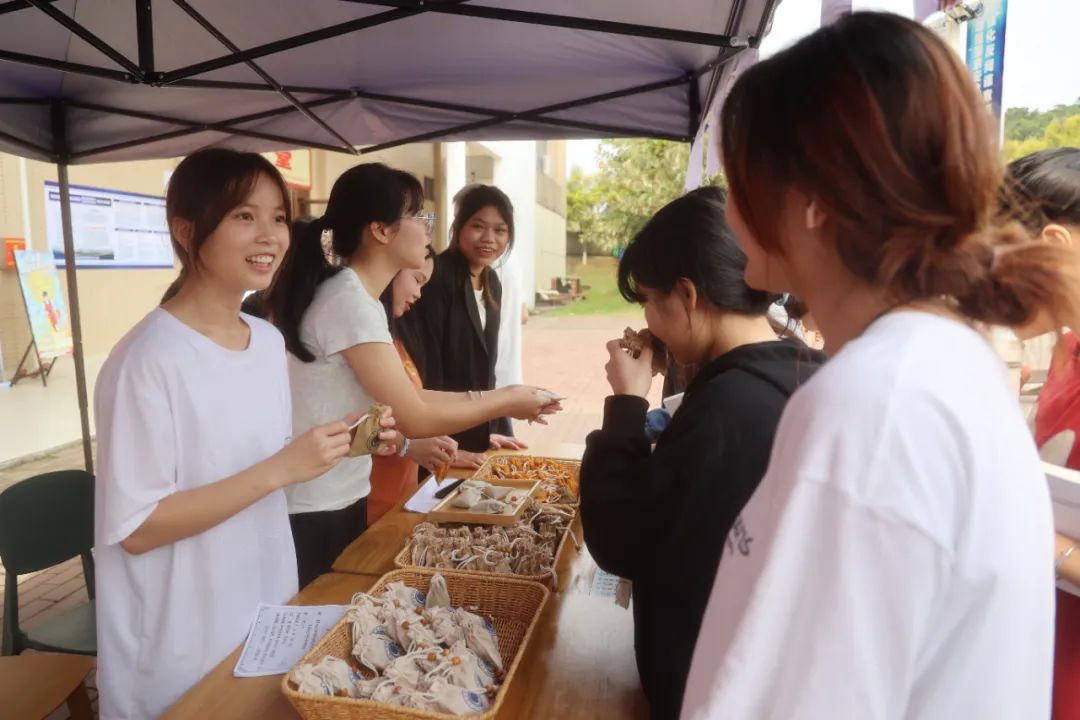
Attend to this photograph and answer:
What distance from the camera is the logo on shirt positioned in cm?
60

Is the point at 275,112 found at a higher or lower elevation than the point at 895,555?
higher

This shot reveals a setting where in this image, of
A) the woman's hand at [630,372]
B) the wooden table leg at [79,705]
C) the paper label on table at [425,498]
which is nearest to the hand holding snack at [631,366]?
the woman's hand at [630,372]

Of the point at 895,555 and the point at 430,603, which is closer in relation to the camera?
the point at 895,555

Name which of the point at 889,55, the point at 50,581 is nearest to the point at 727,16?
the point at 889,55

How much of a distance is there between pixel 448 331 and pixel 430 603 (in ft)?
7.36

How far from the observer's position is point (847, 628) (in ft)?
1.71

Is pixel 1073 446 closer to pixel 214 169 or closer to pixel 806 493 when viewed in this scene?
Result: pixel 806 493

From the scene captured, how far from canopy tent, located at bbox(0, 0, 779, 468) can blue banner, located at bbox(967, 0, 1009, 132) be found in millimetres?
831

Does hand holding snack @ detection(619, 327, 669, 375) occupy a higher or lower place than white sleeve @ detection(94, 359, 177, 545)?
higher

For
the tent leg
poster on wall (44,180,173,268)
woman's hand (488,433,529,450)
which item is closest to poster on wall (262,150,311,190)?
poster on wall (44,180,173,268)

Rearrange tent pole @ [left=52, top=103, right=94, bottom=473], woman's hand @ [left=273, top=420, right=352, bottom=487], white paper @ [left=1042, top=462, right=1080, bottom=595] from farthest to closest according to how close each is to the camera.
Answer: tent pole @ [left=52, top=103, right=94, bottom=473] → woman's hand @ [left=273, top=420, right=352, bottom=487] → white paper @ [left=1042, top=462, right=1080, bottom=595]

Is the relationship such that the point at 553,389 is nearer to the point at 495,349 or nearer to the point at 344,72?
the point at 495,349

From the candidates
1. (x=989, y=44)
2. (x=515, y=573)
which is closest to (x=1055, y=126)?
(x=989, y=44)

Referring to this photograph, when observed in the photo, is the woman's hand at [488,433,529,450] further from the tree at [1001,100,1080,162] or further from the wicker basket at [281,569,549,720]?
the tree at [1001,100,1080,162]
